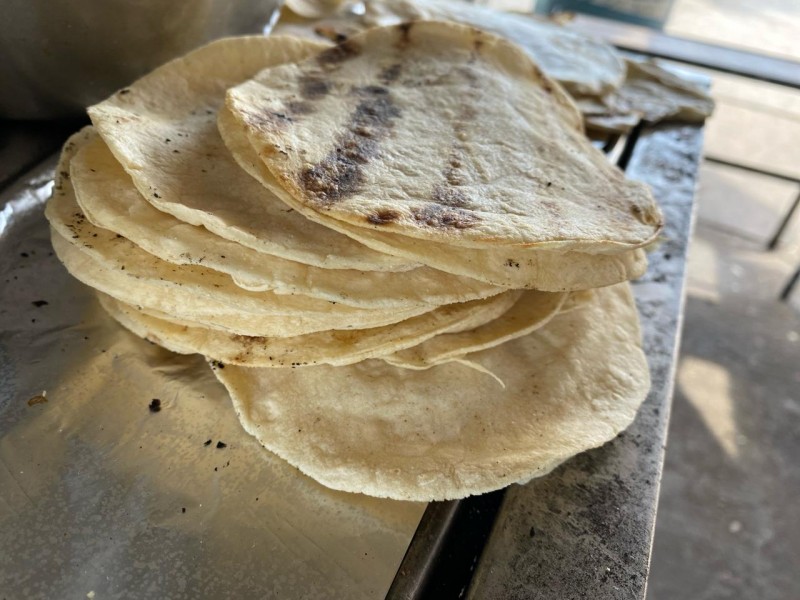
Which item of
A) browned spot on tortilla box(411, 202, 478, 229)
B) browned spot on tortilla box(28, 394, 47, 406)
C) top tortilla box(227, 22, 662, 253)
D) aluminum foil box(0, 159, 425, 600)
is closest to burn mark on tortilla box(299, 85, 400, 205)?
top tortilla box(227, 22, 662, 253)

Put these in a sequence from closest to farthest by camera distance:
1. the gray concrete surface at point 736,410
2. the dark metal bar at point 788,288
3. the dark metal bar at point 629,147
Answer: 1. the dark metal bar at point 629,147
2. the gray concrete surface at point 736,410
3. the dark metal bar at point 788,288

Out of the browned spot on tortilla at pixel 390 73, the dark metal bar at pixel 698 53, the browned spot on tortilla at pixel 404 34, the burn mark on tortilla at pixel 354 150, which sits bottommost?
the dark metal bar at pixel 698 53

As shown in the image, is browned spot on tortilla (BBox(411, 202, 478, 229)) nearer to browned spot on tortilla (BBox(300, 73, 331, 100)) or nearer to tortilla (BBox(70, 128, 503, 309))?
tortilla (BBox(70, 128, 503, 309))

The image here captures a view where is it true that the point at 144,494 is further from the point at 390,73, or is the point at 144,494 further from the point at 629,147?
the point at 629,147

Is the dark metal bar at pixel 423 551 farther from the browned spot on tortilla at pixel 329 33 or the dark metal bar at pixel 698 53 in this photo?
the dark metal bar at pixel 698 53

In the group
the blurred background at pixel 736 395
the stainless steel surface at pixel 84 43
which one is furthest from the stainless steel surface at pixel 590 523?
A: the blurred background at pixel 736 395

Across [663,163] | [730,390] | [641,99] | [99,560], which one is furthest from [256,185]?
[730,390]
